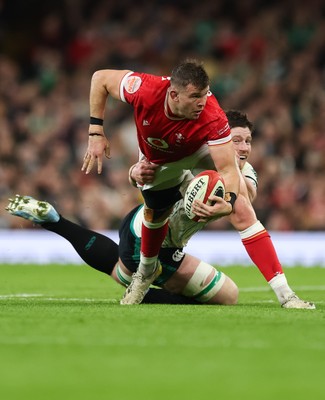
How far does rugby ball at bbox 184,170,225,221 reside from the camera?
22.7ft

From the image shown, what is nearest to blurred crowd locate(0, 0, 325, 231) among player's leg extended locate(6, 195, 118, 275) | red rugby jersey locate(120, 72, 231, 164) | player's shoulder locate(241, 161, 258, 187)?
player's leg extended locate(6, 195, 118, 275)

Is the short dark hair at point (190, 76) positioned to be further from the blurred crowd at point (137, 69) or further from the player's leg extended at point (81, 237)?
the blurred crowd at point (137, 69)

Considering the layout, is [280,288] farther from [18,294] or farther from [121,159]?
[121,159]

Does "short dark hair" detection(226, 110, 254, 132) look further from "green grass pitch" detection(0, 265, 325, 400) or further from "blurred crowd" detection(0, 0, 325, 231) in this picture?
"blurred crowd" detection(0, 0, 325, 231)

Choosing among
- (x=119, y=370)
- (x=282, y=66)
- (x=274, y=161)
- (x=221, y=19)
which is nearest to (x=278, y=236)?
(x=274, y=161)

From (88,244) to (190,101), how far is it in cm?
210

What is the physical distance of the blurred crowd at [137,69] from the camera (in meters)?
16.3

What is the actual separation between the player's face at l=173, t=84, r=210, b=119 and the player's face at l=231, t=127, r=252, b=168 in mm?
1308

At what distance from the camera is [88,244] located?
8.71m

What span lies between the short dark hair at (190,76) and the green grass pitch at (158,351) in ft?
4.93

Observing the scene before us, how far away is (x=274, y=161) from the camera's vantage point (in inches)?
659

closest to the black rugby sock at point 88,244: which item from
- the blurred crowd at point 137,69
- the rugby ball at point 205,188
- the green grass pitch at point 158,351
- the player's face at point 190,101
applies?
the green grass pitch at point 158,351

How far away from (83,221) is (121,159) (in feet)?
6.51

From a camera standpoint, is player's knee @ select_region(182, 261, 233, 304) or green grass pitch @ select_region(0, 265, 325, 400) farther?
player's knee @ select_region(182, 261, 233, 304)
